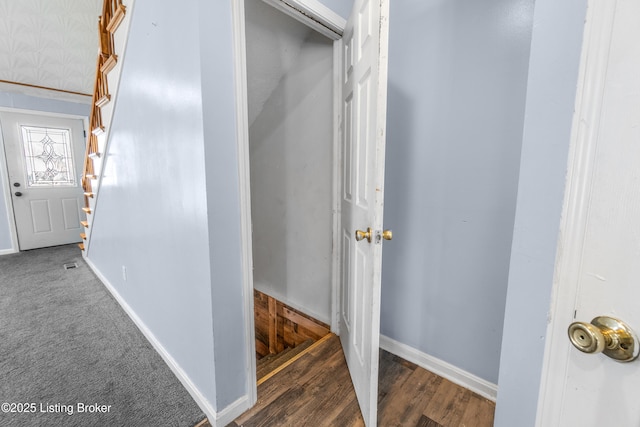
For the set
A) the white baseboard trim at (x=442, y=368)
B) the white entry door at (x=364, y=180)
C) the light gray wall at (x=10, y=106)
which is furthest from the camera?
the light gray wall at (x=10, y=106)

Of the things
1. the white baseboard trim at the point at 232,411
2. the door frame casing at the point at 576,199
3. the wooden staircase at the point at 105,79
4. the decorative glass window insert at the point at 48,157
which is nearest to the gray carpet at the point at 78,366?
the white baseboard trim at the point at 232,411

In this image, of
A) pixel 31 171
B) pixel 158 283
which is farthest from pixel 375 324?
pixel 31 171

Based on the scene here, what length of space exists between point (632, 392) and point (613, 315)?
4.4 inches

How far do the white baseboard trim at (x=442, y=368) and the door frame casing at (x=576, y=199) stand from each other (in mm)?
1052

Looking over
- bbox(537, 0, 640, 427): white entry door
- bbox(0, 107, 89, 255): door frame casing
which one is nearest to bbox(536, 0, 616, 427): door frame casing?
bbox(537, 0, 640, 427): white entry door

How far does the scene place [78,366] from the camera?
5.54ft

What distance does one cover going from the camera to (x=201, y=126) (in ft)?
3.66

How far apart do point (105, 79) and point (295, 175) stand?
61.5 inches

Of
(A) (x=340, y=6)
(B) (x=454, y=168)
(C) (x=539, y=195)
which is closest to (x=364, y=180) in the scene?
(B) (x=454, y=168)

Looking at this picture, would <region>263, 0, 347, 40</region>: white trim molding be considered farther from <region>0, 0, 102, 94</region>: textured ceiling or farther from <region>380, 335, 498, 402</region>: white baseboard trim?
<region>0, 0, 102, 94</region>: textured ceiling

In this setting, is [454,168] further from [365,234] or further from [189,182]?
[189,182]

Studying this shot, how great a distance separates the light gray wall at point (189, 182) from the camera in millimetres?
1126

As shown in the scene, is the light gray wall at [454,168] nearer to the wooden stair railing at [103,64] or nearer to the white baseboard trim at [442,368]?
the white baseboard trim at [442,368]

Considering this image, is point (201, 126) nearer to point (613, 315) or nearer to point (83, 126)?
point (613, 315)
